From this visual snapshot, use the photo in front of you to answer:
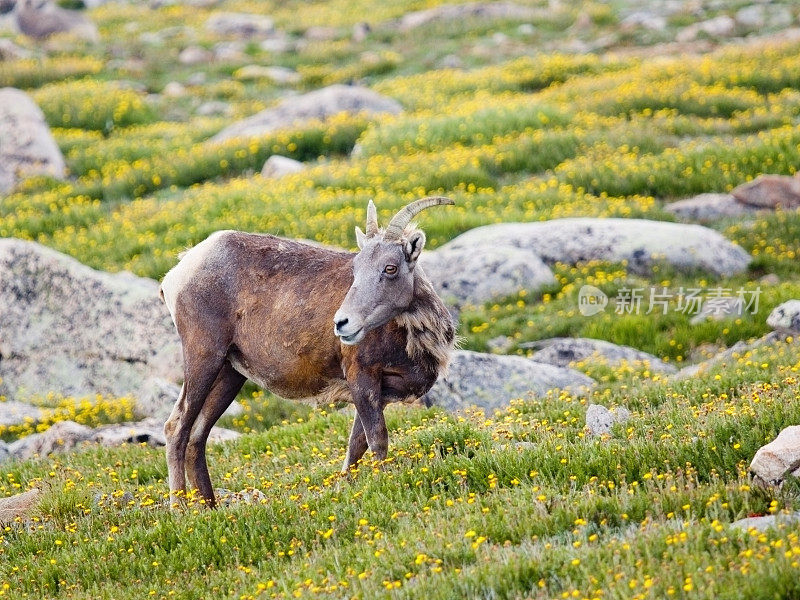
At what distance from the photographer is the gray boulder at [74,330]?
16453mm

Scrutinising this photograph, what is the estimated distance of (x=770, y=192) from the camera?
69.4 ft

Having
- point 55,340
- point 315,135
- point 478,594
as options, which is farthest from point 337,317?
point 315,135

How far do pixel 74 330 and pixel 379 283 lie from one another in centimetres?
889

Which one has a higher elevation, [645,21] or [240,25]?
[645,21]

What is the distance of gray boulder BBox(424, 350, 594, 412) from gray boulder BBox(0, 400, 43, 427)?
575cm

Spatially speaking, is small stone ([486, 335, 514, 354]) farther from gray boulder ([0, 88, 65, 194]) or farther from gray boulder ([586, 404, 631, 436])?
gray boulder ([0, 88, 65, 194])

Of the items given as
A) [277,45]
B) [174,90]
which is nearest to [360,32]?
[277,45]

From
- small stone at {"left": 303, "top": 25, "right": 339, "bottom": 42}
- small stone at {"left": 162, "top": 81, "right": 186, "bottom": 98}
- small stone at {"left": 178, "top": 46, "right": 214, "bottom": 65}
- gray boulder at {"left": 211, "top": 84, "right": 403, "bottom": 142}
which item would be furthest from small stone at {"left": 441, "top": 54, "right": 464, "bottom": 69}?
small stone at {"left": 178, "top": 46, "right": 214, "bottom": 65}

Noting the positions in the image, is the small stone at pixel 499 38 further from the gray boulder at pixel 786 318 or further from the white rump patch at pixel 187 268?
the white rump patch at pixel 187 268

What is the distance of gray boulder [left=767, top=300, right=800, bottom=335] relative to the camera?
14797mm

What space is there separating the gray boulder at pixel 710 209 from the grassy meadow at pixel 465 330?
1.69 ft

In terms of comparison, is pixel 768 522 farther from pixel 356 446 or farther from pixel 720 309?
pixel 720 309

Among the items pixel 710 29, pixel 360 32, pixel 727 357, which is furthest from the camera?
pixel 360 32

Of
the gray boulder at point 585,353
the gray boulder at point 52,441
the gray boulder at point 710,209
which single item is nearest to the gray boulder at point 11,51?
the gray boulder at point 710,209
